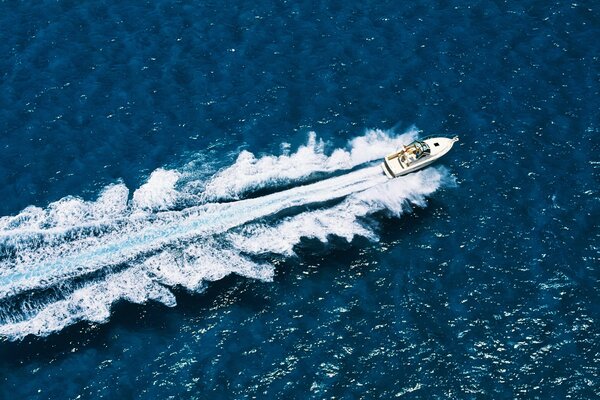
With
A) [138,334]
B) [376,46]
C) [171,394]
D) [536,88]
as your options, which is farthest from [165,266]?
[536,88]

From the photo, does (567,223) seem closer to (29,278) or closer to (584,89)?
(584,89)

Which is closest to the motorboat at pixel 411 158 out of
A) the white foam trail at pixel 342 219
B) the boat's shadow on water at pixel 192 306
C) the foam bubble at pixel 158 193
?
the white foam trail at pixel 342 219

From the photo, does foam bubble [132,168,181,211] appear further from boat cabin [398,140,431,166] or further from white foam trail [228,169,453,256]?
boat cabin [398,140,431,166]

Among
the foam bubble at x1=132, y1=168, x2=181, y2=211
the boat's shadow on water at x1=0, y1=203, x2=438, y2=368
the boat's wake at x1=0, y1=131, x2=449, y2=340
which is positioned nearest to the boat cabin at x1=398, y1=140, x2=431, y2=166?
the boat's wake at x1=0, y1=131, x2=449, y2=340

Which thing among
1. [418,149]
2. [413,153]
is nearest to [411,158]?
[413,153]

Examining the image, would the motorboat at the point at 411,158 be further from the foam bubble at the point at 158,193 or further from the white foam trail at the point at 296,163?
the foam bubble at the point at 158,193

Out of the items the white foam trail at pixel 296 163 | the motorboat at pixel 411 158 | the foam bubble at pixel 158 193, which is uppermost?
the foam bubble at pixel 158 193
